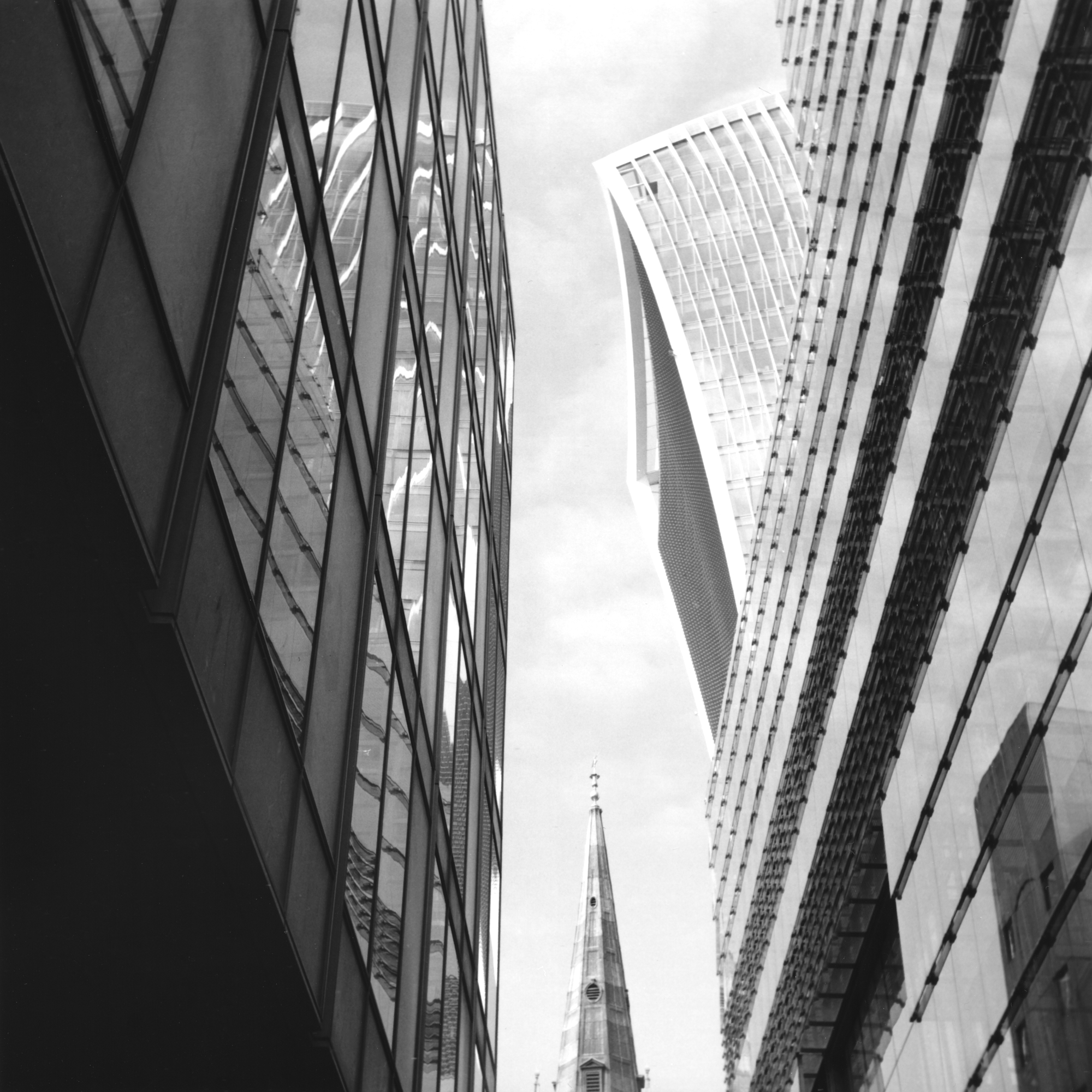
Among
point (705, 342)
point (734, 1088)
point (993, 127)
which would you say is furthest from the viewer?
point (705, 342)

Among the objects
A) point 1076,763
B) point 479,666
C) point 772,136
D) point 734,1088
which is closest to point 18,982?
point 1076,763

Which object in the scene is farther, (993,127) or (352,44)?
(993,127)

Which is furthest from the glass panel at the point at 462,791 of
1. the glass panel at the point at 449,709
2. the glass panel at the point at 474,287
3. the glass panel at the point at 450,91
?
the glass panel at the point at 450,91

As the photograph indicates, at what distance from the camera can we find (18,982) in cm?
1033

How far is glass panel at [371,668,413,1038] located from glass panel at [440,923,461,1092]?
356 cm

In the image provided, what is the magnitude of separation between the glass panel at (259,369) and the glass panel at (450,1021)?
1007 centimetres

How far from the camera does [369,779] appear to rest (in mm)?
14383

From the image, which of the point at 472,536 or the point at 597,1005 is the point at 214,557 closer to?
the point at 472,536

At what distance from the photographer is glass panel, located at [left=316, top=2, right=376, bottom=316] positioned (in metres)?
13.9

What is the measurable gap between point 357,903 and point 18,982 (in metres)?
3.89

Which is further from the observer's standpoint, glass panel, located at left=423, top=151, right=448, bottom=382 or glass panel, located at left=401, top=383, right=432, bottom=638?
glass panel, located at left=423, top=151, right=448, bottom=382

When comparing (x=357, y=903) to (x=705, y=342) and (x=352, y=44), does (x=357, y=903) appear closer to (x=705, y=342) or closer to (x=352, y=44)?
(x=352, y=44)

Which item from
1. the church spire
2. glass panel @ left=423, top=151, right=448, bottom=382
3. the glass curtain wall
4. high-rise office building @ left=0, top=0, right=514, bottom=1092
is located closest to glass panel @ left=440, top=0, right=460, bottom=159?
the glass curtain wall

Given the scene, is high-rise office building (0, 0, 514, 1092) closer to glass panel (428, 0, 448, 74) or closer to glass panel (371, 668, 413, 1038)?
glass panel (371, 668, 413, 1038)
